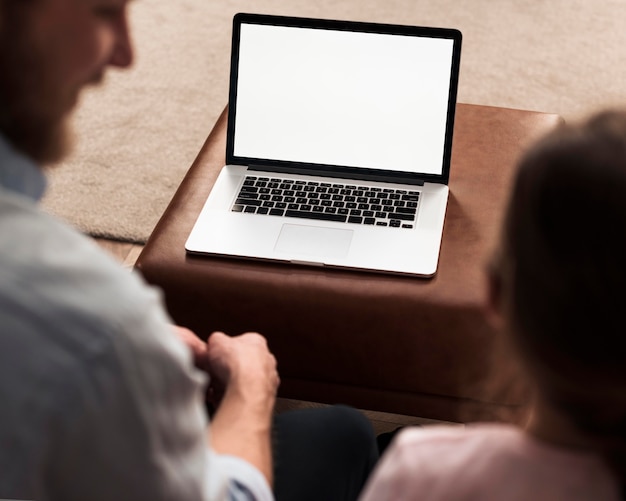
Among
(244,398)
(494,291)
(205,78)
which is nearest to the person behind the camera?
(494,291)

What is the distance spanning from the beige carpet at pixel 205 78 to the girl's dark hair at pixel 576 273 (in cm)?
162

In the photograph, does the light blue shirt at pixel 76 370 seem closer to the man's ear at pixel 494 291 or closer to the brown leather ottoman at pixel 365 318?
the man's ear at pixel 494 291

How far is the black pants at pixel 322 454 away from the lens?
1.13 meters

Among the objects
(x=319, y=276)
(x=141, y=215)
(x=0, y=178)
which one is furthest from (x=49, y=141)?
(x=141, y=215)

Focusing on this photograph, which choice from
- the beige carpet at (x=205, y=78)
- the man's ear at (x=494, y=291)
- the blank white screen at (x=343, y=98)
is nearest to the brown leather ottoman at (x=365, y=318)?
the blank white screen at (x=343, y=98)

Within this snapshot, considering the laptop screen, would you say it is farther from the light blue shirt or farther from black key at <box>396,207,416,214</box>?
the light blue shirt

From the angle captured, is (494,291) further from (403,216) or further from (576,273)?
(403,216)

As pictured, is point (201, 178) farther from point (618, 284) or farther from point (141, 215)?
point (618, 284)

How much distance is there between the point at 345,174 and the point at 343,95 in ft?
0.44

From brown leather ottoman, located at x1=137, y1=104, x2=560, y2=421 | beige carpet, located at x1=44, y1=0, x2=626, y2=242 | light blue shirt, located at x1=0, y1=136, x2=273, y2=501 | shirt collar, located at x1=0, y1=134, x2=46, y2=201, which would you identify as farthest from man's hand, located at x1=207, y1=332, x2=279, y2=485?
beige carpet, located at x1=44, y1=0, x2=626, y2=242

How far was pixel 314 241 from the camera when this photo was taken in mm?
1443

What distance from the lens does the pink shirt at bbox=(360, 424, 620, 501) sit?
0.68 metres

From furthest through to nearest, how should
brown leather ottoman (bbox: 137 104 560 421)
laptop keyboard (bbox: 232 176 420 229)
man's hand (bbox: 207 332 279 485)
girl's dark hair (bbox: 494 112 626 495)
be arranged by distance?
laptop keyboard (bbox: 232 176 420 229) → brown leather ottoman (bbox: 137 104 560 421) → man's hand (bbox: 207 332 279 485) → girl's dark hair (bbox: 494 112 626 495)

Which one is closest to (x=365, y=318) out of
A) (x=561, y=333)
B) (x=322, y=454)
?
(x=322, y=454)
